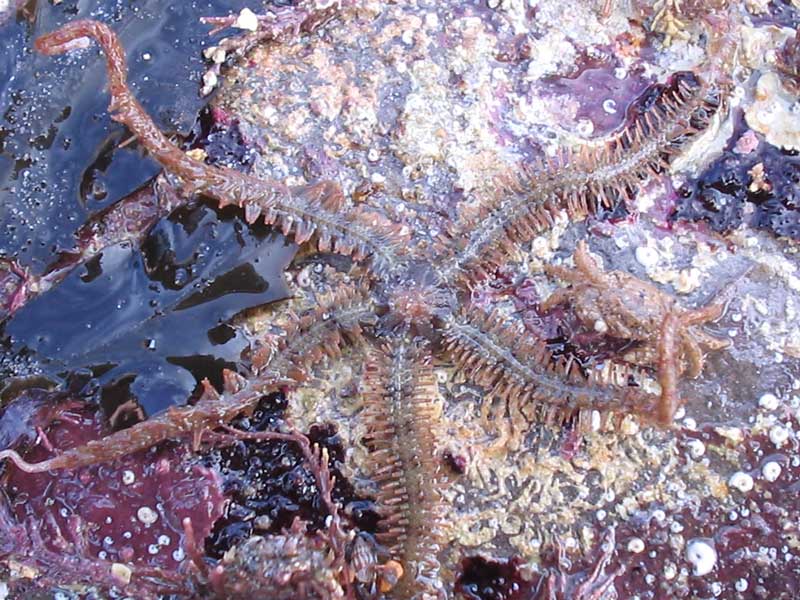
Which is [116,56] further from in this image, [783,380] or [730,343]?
[783,380]

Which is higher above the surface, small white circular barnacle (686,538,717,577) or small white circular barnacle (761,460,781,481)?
small white circular barnacle (761,460,781,481)

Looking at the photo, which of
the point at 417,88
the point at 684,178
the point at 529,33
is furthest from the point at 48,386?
the point at 684,178

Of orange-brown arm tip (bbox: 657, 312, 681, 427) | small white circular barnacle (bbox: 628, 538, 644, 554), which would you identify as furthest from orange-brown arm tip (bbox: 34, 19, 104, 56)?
small white circular barnacle (bbox: 628, 538, 644, 554)

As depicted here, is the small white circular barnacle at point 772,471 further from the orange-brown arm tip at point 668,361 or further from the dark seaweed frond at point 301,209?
the dark seaweed frond at point 301,209

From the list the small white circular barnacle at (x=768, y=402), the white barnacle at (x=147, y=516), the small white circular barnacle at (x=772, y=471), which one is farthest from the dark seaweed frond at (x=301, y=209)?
the small white circular barnacle at (x=772, y=471)

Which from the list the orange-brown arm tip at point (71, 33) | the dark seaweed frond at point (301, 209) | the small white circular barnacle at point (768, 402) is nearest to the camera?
the orange-brown arm tip at point (71, 33)

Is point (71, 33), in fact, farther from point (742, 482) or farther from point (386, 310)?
point (742, 482)

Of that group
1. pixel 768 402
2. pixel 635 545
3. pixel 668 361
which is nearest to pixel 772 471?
pixel 768 402

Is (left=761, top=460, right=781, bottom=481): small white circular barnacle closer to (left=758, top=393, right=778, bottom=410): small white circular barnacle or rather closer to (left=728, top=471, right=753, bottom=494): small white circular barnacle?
(left=728, top=471, right=753, bottom=494): small white circular barnacle
